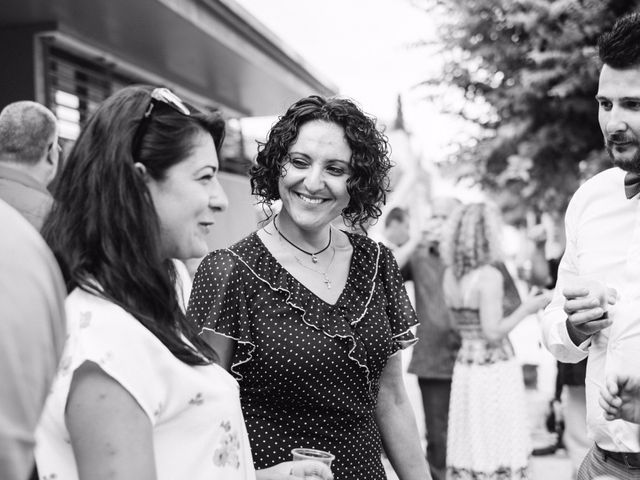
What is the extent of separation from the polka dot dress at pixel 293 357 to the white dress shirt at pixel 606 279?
1.98 ft

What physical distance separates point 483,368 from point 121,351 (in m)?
3.81

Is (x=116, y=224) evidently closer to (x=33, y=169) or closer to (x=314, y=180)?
(x=314, y=180)

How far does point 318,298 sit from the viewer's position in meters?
2.27

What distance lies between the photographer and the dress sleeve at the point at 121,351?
126 cm

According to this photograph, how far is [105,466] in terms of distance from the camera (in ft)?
4.01

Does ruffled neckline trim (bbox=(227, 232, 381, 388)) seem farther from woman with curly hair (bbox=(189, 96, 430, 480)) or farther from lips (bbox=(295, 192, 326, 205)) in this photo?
lips (bbox=(295, 192, 326, 205))

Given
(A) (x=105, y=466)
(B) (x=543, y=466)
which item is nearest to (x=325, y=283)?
(A) (x=105, y=466)

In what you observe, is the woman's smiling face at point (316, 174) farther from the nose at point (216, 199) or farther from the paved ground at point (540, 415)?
the paved ground at point (540, 415)

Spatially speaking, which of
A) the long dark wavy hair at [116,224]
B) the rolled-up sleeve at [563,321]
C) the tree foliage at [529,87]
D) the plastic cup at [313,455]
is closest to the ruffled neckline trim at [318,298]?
the plastic cup at [313,455]

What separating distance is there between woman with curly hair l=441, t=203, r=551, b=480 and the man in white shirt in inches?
96.3

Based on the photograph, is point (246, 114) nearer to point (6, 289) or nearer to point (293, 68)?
point (293, 68)

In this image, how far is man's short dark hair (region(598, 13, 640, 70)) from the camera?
2.02 metres

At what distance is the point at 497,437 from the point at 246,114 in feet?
30.9

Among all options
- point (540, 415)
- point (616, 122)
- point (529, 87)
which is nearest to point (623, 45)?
point (616, 122)
